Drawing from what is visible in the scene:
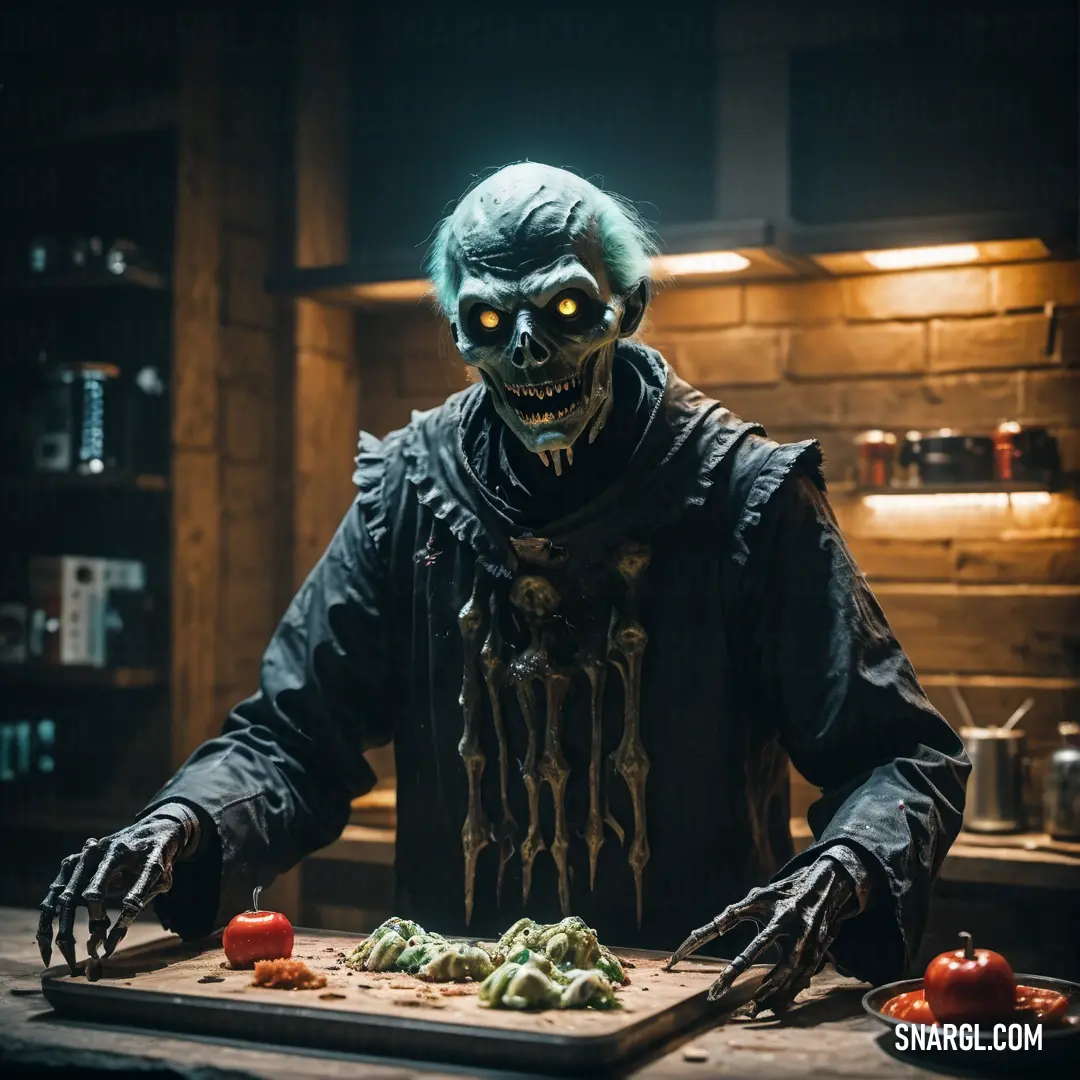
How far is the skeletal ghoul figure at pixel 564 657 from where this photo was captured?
6.81 ft

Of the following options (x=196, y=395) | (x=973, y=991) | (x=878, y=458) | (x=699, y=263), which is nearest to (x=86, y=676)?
(x=196, y=395)

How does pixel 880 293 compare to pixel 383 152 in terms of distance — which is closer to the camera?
pixel 880 293

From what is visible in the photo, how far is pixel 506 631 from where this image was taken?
7.46 ft

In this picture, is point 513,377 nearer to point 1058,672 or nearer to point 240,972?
point 240,972

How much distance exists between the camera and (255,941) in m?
1.84

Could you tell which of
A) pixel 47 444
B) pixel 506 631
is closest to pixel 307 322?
pixel 47 444

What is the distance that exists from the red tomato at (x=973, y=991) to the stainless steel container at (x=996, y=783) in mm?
1958

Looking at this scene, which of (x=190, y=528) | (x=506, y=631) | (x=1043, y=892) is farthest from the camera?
(x=190, y=528)

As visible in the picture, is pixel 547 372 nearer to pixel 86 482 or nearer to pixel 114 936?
pixel 114 936

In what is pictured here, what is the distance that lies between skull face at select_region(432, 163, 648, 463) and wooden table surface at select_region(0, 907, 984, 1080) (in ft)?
2.68

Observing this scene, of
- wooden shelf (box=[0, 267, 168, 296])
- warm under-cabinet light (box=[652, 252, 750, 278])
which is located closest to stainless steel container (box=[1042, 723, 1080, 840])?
warm under-cabinet light (box=[652, 252, 750, 278])

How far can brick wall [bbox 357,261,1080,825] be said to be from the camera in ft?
11.9

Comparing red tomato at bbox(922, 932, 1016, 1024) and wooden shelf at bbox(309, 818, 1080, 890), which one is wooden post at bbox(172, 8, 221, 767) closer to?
wooden shelf at bbox(309, 818, 1080, 890)

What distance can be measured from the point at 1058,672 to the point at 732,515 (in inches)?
68.0
